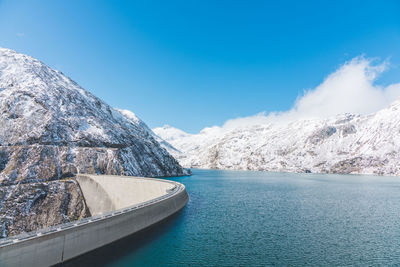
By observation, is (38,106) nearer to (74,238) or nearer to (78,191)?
(78,191)

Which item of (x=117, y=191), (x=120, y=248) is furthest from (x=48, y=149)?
(x=120, y=248)

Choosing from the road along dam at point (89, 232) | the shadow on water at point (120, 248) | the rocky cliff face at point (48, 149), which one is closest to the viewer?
the road along dam at point (89, 232)

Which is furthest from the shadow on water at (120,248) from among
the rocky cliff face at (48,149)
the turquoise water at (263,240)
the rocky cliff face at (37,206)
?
the rocky cliff face at (48,149)

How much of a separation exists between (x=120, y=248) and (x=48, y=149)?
3179 inches

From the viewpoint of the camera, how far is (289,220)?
152 feet

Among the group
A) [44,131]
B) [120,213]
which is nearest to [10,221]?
[120,213]

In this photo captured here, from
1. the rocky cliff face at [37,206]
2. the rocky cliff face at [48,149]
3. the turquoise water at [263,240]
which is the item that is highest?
the rocky cliff face at [48,149]

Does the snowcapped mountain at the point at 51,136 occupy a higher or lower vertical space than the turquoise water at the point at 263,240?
higher

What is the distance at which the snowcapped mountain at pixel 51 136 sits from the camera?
85.9m

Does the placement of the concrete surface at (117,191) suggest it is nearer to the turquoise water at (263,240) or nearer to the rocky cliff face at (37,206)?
the rocky cliff face at (37,206)

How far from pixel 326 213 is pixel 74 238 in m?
51.4

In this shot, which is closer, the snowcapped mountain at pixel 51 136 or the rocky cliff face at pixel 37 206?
the rocky cliff face at pixel 37 206

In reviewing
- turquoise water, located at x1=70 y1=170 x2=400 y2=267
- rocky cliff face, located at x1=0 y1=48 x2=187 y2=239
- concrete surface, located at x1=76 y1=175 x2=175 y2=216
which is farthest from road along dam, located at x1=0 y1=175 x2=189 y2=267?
rocky cliff face, located at x1=0 y1=48 x2=187 y2=239

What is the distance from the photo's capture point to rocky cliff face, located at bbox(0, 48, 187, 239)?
64.4m
